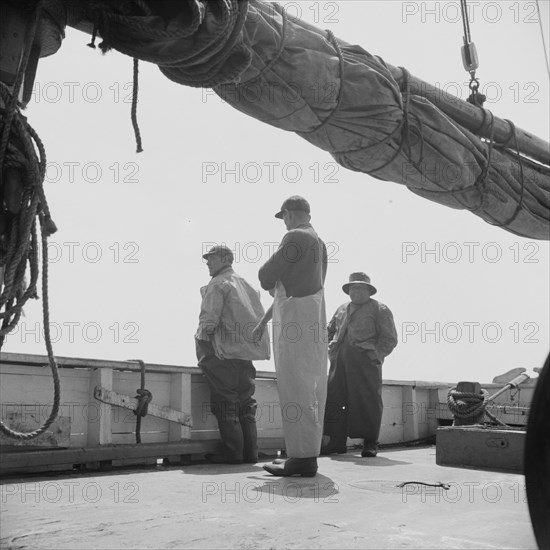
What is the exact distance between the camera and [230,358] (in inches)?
215

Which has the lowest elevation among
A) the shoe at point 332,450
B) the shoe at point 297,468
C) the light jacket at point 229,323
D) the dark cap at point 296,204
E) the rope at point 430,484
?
the shoe at point 332,450

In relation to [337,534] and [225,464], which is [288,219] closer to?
[225,464]

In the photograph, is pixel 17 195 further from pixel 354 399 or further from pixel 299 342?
pixel 354 399

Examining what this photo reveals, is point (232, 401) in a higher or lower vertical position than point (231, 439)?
higher

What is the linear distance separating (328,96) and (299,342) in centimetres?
194

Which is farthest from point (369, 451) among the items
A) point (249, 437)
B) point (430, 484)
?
point (430, 484)

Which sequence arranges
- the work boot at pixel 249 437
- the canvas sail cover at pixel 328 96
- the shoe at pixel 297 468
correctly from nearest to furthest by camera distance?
the canvas sail cover at pixel 328 96
the shoe at pixel 297 468
the work boot at pixel 249 437

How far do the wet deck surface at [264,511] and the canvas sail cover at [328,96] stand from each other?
1.51 metres

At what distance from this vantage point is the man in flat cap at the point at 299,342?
4.27 metres

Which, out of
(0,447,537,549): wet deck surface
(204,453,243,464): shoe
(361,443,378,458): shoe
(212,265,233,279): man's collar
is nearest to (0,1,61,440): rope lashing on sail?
(0,447,537,549): wet deck surface

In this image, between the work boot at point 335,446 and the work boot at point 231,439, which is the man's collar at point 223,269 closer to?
the work boot at point 231,439

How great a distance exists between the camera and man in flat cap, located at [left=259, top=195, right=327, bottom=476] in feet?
14.0

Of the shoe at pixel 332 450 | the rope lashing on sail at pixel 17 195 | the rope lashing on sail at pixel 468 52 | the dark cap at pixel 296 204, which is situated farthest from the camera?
the shoe at pixel 332 450

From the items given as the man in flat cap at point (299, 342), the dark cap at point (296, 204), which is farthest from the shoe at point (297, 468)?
the dark cap at point (296, 204)
